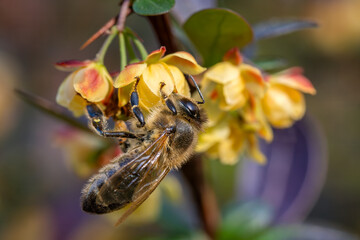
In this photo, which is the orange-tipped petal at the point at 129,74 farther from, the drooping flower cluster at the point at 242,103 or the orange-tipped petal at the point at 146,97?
the drooping flower cluster at the point at 242,103

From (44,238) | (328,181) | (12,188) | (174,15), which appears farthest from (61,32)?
(174,15)

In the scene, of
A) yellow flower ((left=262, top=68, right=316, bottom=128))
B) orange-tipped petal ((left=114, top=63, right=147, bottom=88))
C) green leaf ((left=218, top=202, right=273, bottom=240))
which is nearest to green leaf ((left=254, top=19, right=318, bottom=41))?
yellow flower ((left=262, top=68, right=316, bottom=128))

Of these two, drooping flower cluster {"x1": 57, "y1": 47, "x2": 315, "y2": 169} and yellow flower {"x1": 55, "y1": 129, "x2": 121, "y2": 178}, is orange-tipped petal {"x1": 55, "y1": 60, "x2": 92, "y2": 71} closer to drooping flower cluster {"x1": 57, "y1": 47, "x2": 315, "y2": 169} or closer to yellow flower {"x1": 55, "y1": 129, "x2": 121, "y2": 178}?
drooping flower cluster {"x1": 57, "y1": 47, "x2": 315, "y2": 169}

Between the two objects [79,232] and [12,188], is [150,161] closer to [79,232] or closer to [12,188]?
[79,232]

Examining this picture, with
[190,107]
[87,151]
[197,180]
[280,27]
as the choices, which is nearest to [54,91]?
[87,151]

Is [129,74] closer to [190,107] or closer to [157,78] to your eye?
[157,78]

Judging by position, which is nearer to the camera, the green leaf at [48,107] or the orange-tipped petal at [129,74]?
the orange-tipped petal at [129,74]

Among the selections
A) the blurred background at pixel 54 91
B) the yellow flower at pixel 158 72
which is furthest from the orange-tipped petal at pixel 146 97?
the blurred background at pixel 54 91
